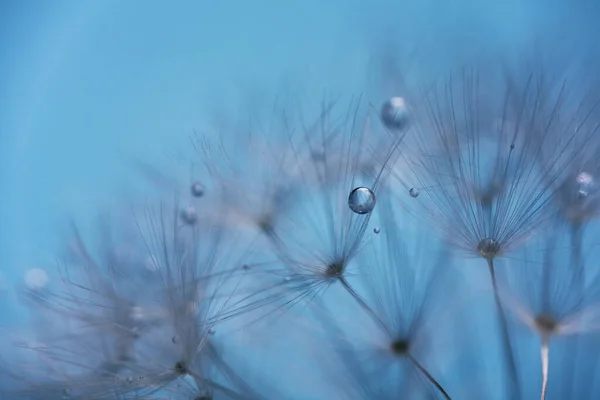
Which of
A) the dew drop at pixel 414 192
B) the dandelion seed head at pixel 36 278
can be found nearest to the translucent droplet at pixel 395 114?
the dew drop at pixel 414 192

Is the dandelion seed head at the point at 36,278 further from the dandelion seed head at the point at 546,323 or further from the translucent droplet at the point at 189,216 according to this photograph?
the dandelion seed head at the point at 546,323

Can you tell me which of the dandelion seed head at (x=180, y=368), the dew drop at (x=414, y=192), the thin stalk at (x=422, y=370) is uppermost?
the dew drop at (x=414, y=192)

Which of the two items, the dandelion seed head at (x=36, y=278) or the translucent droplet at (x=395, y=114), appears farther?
the dandelion seed head at (x=36, y=278)

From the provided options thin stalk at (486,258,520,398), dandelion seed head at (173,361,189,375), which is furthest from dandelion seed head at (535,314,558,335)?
dandelion seed head at (173,361,189,375)

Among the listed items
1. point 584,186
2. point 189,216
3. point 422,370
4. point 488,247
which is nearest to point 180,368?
point 189,216

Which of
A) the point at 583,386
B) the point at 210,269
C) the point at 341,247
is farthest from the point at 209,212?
the point at 583,386

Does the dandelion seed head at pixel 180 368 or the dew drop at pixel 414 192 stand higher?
the dew drop at pixel 414 192

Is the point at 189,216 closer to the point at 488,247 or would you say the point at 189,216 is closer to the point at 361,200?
the point at 361,200

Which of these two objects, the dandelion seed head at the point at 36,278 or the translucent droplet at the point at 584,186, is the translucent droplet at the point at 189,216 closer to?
the dandelion seed head at the point at 36,278
